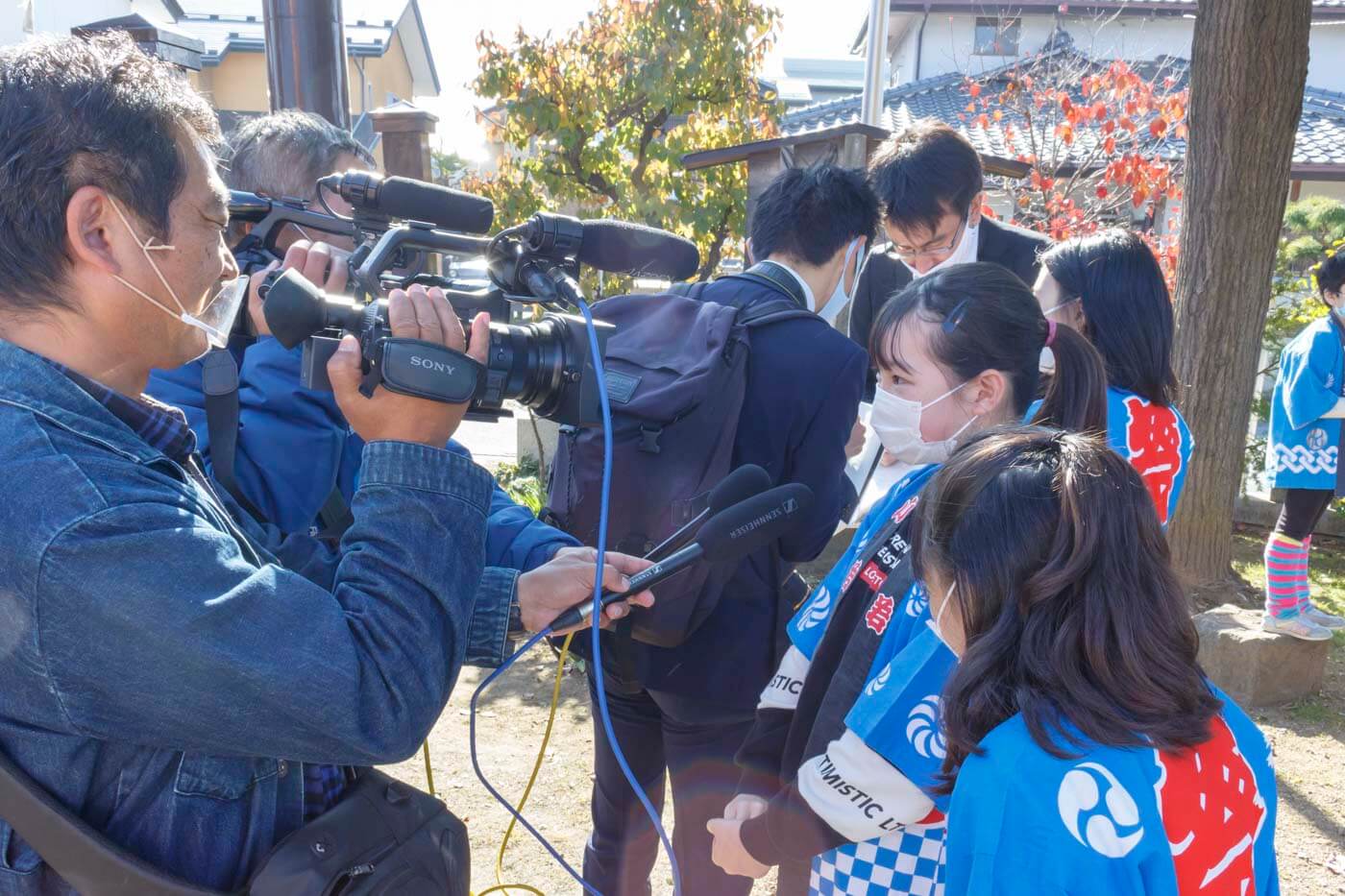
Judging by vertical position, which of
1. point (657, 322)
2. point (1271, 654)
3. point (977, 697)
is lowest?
point (1271, 654)

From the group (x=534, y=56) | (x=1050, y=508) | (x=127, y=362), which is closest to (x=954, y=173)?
(x=1050, y=508)

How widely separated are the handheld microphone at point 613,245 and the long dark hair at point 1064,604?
673 millimetres

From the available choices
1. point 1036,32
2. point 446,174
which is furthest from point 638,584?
point 1036,32

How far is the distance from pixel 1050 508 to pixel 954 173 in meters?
2.18

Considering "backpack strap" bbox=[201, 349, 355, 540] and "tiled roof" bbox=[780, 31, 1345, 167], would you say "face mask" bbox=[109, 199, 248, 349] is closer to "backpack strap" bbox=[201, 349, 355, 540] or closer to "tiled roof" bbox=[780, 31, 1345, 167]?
"backpack strap" bbox=[201, 349, 355, 540]

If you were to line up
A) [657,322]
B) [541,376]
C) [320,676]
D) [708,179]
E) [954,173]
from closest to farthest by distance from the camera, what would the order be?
[320,676]
[541,376]
[657,322]
[954,173]
[708,179]

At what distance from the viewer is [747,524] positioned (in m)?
1.62

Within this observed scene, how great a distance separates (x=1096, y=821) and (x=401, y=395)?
3.10 feet

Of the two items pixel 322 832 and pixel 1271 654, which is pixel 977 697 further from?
pixel 1271 654

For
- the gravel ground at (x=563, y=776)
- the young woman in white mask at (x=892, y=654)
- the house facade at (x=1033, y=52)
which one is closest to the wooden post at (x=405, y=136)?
the gravel ground at (x=563, y=776)

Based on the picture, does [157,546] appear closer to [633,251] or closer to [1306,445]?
[633,251]

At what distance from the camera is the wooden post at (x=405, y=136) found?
19.6ft

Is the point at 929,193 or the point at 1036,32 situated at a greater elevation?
the point at 1036,32

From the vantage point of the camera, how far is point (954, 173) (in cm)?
325
